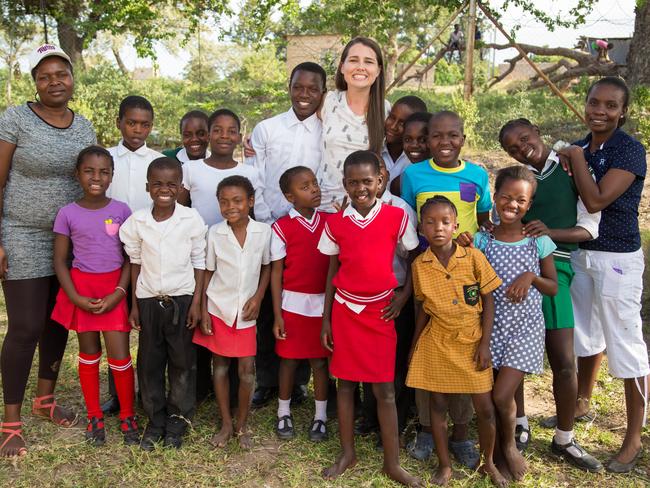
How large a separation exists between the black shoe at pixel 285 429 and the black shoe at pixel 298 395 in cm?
32

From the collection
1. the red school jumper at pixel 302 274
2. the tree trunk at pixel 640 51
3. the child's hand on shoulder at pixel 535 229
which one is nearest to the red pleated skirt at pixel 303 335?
the red school jumper at pixel 302 274

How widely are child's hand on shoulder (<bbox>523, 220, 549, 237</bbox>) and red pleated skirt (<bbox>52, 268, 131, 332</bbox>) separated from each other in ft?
6.44

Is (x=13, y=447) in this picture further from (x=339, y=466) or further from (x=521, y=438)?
(x=521, y=438)

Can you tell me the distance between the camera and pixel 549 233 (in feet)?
8.94

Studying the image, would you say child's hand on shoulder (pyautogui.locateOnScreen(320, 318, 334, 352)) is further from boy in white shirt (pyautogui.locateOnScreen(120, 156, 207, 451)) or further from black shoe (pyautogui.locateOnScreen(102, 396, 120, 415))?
black shoe (pyautogui.locateOnScreen(102, 396, 120, 415))

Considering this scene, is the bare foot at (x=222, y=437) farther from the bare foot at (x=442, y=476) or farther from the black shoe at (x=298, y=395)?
the bare foot at (x=442, y=476)

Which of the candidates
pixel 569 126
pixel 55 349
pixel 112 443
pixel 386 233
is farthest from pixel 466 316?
pixel 569 126

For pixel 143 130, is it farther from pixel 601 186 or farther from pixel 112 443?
pixel 601 186

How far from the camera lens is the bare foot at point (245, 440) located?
306 centimetres

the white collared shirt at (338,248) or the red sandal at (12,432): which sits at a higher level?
the white collared shirt at (338,248)

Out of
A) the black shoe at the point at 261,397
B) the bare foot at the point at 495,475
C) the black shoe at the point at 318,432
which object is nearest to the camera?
the bare foot at the point at 495,475

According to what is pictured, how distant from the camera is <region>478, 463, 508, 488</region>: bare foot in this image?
8.82ft

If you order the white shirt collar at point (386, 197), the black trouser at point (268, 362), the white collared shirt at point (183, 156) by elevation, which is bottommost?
the black trouser at point (268, 362)

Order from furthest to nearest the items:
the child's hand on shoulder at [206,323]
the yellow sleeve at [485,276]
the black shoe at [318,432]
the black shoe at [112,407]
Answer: the black shoe at [112,407], the black shoe at [318,432], the child's hand on shoulder at [206,323], the yellow sleeve at [485,276]
